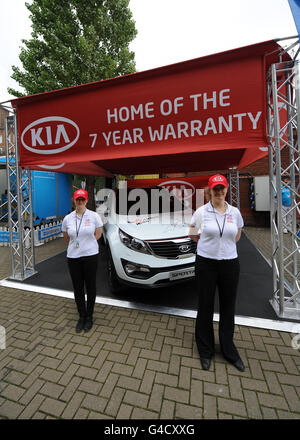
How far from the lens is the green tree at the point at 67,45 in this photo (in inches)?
315

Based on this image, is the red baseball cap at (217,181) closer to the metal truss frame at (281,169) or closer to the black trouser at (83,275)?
the metal truss frame at (281,169)

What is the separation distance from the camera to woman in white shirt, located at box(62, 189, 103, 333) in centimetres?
269

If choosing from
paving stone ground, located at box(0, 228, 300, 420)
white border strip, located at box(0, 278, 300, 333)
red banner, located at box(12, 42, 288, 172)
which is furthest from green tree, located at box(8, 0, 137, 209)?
paving stone ground, located at box(0, 228, 300, 420)

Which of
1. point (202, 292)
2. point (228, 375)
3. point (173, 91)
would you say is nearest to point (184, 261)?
point (202, 292)

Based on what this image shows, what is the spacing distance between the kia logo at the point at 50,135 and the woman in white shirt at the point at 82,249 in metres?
1.47

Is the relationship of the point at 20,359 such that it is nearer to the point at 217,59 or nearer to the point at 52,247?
the point at 217,59

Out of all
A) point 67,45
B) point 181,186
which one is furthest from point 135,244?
point 67,45

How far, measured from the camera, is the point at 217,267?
208 cm

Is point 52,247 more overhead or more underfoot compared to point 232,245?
more underfoot

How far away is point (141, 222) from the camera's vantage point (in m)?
3.71

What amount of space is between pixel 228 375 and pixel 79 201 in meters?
2.56

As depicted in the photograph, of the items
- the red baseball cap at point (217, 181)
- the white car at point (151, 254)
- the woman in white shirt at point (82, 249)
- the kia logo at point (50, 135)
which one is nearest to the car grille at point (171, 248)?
the white car at point (151, 254)

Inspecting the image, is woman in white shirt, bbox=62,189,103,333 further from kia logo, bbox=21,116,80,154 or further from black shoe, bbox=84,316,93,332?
kia logo, bbox=21,116,80,154

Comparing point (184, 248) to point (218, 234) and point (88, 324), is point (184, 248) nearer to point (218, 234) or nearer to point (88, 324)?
point (218, 234)
